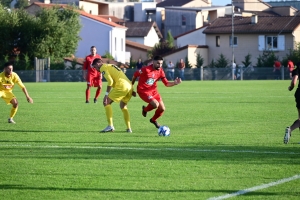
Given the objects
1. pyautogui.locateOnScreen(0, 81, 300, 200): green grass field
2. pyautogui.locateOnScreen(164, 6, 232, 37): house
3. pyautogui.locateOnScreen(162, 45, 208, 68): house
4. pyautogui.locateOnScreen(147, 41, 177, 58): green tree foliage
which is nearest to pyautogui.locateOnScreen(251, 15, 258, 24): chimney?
pyautogui.locateOnScreen(162, 45, 208, 68): house

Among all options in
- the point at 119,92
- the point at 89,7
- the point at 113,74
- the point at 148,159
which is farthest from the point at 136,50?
the point at 148,159

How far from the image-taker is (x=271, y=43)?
7775cm

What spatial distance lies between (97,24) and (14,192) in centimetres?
7131

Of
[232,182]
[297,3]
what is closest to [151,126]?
[232,182]

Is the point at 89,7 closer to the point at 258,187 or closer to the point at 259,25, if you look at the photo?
the point at 259,25

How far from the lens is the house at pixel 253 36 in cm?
7662

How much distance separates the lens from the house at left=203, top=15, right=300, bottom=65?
76625 mm

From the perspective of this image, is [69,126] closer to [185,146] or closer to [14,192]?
[185,146]

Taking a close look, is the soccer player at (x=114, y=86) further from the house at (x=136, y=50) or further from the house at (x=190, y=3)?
the house at (x=190, y=3)

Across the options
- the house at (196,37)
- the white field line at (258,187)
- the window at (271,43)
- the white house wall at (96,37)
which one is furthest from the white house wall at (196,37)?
the white field line at (258,187)

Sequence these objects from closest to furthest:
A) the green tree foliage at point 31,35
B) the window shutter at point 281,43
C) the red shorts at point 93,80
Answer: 1. the red shorts at point 93,80
2. the green tree foliage at point 31,35
3. the window shutter at point 281,43

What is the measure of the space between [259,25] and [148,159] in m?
69.4

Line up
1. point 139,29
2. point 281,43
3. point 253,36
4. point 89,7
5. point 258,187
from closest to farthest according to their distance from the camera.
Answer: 1. point 258,187
2. point 281,43
3. point 253,36
4. point 89,7
5. point 139,29

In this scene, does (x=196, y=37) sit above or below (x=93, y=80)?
above
